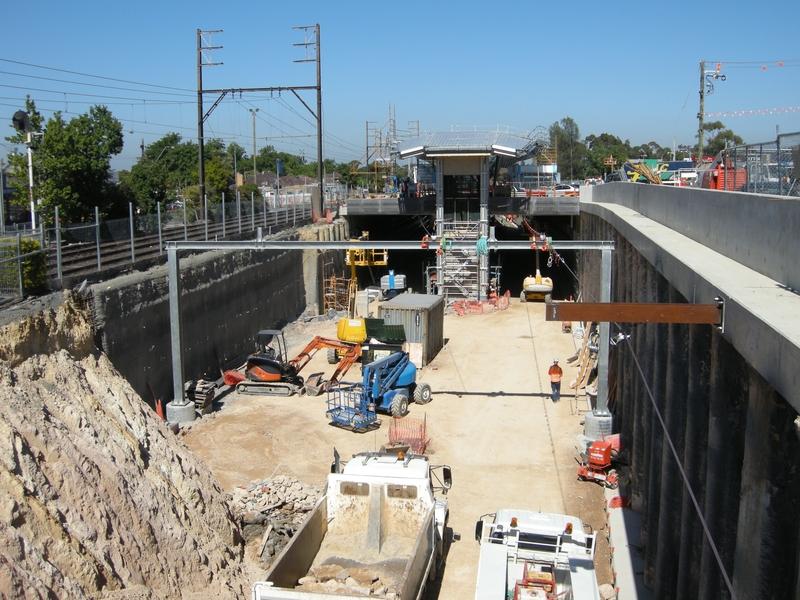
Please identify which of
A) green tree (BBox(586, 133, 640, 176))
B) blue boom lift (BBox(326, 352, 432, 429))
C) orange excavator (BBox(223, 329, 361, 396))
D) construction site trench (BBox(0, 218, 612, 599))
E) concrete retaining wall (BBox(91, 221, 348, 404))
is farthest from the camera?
green tree (BBox(586, 133, 640, 176))

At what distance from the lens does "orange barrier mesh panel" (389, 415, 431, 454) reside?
18562 mm

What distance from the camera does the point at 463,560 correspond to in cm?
1321

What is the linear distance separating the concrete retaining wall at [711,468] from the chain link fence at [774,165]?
2046 millimetres

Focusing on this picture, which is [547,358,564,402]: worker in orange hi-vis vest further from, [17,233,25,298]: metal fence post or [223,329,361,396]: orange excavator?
[17,233,25,298]: metal fence post

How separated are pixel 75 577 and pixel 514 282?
157ft

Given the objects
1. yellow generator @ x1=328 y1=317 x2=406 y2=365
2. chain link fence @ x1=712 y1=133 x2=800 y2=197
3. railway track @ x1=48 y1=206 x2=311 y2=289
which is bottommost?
yellow generator @ x1=328 y1=317 x2=406 y2=365

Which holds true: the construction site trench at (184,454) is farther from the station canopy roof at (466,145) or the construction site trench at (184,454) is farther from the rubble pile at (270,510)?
the station canopy roof at (466,145)

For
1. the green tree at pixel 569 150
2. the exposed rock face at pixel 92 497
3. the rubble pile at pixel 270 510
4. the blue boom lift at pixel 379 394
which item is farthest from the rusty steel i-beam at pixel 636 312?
the green tree at pixel 569 150

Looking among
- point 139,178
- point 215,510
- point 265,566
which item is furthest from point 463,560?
point 139,178

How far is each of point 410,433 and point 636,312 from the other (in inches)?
500

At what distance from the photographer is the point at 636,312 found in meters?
7.62

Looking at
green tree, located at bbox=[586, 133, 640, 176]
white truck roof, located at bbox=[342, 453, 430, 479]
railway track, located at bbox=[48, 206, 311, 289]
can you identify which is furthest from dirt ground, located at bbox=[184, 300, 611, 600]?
green tree, located at bbox=[586, 133, 640, 176]

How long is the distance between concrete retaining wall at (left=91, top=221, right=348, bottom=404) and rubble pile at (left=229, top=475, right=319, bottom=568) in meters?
5.99

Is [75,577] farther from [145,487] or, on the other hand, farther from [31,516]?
[145,487]
